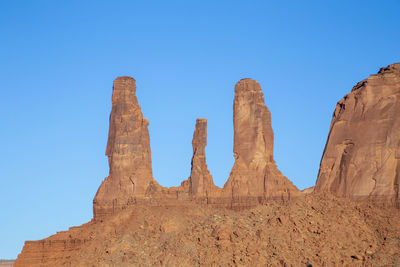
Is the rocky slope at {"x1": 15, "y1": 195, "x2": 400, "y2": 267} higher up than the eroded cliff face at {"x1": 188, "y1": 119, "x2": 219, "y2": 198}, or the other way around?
the eroded cliff face at {"x1": 188, "y1": 119, "x2": 219, "y2": 198}

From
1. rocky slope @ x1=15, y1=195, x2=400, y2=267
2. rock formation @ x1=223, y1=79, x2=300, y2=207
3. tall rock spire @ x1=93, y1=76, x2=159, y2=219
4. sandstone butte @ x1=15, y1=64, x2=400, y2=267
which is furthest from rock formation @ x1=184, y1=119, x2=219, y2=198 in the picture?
tall rock spire @ x1=93, y1=76, x2=159, y2=219

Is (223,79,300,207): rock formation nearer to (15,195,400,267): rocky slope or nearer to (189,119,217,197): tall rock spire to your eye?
(189,119,217,197): tall rock spire

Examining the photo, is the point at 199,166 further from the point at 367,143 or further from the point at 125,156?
the point at 367,143

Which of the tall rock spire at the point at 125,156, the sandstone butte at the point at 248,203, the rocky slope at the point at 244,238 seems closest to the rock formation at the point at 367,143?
the sandstone butte at the point at 248,203

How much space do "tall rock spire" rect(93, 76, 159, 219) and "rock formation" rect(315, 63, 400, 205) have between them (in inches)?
757

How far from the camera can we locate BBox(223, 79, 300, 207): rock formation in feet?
308

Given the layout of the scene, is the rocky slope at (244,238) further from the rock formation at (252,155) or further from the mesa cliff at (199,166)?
the rock formation at (252,155)

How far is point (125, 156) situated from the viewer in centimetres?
9881

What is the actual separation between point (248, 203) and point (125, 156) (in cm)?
1421

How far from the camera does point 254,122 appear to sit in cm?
9719

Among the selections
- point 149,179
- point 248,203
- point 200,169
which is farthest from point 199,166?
point 248,203

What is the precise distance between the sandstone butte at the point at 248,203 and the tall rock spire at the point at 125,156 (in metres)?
0.10

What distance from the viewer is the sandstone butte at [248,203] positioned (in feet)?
256

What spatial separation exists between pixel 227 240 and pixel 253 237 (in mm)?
2203
